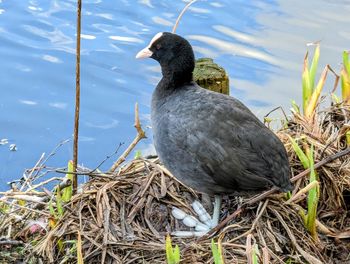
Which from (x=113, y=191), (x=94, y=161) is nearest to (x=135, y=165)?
(x=113, y=191)

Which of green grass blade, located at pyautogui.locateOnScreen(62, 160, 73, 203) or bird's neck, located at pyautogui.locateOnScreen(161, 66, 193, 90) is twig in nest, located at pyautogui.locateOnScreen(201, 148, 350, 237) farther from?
green grass blade, located at pyautogui.locateOnScreen(62, 160, 73, 203)

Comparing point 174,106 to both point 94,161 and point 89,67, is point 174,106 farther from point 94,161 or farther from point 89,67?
point 89,67

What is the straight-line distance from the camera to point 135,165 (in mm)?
4098

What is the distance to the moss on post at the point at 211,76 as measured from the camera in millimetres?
4207

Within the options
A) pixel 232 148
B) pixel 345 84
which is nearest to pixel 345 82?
pixel 345 84

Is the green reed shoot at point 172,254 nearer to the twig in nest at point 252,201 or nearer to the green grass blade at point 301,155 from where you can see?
the twig in nest at point 252,201

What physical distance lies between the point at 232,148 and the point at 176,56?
664mm

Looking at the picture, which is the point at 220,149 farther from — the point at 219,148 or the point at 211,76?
the point at 211,76

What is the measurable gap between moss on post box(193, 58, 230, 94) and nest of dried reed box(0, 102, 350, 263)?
1.70 ft

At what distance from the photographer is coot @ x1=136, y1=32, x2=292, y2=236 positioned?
11.2 ft

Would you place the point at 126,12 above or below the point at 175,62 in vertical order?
below

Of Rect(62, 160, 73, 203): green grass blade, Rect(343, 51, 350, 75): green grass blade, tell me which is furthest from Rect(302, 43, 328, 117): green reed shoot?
Rect(62, 160, 73, 203): green grass blade

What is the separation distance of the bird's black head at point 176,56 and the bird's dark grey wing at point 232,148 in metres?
0.36

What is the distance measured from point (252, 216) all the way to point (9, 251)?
119 cm
